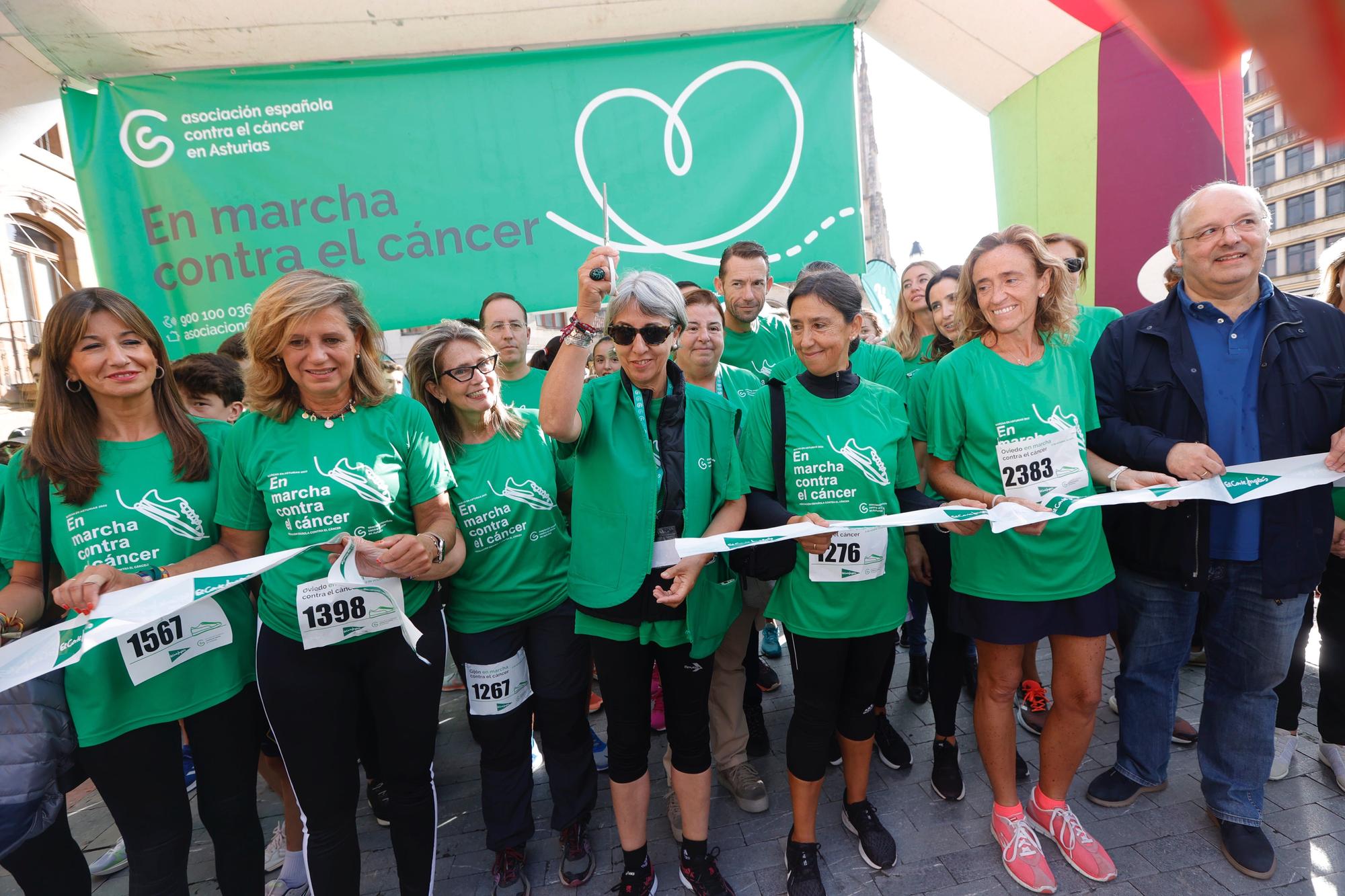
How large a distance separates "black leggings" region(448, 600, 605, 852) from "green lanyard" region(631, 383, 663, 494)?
786mm

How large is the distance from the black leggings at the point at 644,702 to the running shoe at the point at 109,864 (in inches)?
94.8

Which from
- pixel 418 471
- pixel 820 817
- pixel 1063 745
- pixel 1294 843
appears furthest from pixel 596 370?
pixel 1294 843

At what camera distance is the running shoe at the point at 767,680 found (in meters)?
4.20

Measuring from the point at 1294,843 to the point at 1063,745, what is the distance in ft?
3.09

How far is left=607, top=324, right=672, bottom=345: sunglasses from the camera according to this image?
2211 millimetres

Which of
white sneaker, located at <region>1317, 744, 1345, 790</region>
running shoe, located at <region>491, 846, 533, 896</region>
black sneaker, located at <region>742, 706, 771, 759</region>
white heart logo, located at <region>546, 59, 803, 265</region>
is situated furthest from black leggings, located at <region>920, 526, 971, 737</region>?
white heart logo, located at <region>546, 59, 803, 265</region>

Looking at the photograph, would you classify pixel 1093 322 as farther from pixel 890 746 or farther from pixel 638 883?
pixel 638 883

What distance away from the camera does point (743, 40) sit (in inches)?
172

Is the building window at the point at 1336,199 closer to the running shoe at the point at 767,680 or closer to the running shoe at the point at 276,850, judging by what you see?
the running shoe at the point at 276,850

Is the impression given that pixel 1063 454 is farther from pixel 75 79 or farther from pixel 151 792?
pixel 75 79

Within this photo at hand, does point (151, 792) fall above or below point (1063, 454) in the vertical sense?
below

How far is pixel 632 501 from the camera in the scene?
2.28 metres

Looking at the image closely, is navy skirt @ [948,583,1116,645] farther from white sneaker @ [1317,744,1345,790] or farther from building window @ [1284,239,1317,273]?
building window @ [1284,239,1317,273]

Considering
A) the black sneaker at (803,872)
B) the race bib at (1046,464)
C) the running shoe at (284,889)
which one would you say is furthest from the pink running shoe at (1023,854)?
the running shoe at (284,889)
